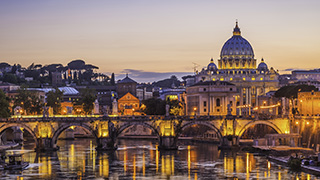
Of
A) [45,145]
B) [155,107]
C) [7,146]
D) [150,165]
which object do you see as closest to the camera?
[150,165]

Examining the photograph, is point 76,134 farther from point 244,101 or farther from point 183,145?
point 244,101

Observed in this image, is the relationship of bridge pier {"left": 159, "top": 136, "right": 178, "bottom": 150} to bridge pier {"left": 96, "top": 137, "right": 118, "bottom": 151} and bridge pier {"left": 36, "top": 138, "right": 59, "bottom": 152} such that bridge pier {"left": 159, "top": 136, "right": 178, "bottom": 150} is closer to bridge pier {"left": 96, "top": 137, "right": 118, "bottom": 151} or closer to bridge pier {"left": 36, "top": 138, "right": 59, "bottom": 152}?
bridge pier {"left": 96, "top": 137, "right": 118, "bottom": 151}

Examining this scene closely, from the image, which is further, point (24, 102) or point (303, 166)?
point (24, 102)

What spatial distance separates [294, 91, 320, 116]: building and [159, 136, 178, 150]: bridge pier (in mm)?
17881

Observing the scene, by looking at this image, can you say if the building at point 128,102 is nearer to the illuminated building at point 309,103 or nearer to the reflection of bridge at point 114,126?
the illuminated building at point 309,103

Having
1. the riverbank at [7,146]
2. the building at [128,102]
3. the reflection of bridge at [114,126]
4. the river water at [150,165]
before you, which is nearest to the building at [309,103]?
the reflection of bridge at [114,126]

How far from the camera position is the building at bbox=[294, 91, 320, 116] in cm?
9688

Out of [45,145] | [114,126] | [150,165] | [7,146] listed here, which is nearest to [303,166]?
[150,165]

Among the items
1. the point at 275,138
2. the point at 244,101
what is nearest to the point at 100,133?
the point at 275,138

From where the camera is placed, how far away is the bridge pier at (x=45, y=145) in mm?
90438

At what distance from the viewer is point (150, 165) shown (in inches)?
2965

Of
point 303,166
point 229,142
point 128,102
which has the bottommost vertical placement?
point 303,166

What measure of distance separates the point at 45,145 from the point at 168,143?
16.2 m

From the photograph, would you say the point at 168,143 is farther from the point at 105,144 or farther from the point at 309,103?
the point at 309,103
